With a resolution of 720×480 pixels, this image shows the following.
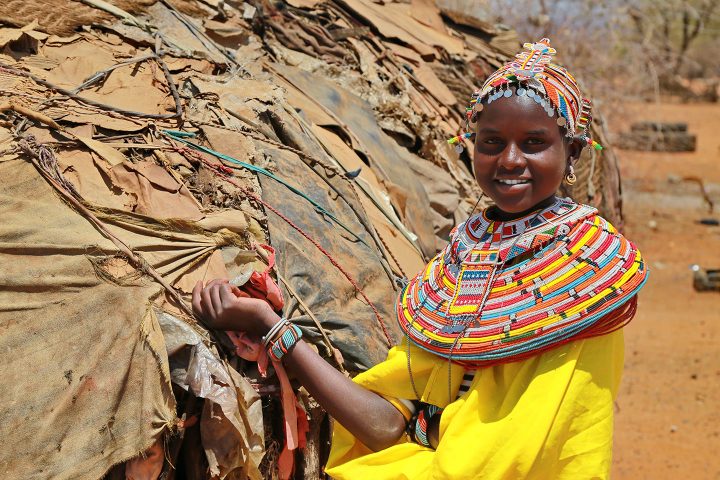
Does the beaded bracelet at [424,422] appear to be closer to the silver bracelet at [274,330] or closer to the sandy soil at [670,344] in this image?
the silver bracelet at [274,330]

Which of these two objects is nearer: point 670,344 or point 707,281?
point 670,344

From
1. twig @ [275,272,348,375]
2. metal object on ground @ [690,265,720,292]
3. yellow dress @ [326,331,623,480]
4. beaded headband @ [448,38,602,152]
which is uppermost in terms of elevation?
beaded headband @ [448,38,602,152]

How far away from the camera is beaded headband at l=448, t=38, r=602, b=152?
2.20 metres

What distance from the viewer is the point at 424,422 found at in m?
2.32

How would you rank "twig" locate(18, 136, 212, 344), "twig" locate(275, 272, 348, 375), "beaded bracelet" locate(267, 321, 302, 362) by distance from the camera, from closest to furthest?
"beaded bracelet" locate(267, 321, 302, 362) < "twig" locate(18, 136, 212, 344) < "twig" locate(275, 272, 348, 375)

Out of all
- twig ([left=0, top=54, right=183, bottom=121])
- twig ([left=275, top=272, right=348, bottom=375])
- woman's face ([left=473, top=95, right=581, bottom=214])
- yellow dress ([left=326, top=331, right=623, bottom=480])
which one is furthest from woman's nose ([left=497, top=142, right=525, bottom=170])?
twig ([left=0, top=54, right=183, bottom=121])

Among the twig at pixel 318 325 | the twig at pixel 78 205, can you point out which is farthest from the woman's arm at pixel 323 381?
the twig at pixel 318 325

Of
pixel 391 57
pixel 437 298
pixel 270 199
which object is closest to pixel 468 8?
pixel 391 57

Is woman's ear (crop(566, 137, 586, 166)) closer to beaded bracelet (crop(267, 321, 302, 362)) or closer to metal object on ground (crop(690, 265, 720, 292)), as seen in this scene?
beaded bracelet (crop(267, 321, 302, 362))

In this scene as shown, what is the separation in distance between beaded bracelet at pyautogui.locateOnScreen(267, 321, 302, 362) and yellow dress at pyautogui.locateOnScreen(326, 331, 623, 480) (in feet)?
1.41

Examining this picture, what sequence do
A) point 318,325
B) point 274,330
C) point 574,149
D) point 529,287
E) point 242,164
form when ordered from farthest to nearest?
point 242,164
point 318,325
point 274,330
point 574,149
point 529,287

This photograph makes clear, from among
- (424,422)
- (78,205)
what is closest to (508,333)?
(424,422)

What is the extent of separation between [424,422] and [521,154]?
679mm

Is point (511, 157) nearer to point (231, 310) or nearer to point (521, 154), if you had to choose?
point (521, 154)
